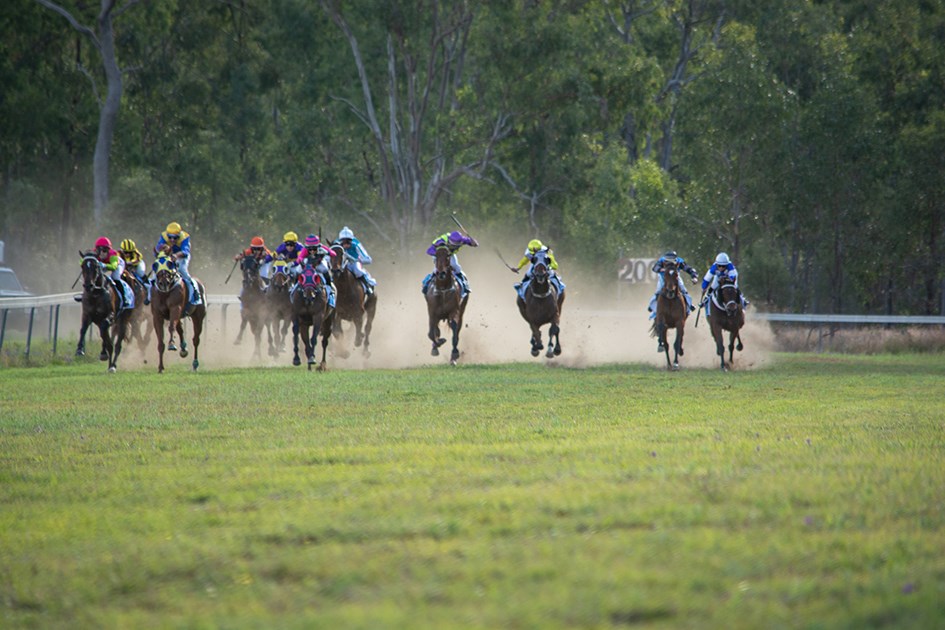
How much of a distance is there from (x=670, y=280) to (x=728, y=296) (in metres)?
1.04

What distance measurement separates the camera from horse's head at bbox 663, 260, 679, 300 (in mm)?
25703

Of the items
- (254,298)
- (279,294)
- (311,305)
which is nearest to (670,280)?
(311,305)

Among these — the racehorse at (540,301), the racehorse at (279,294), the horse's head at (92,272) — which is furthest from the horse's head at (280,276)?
the racehorse at (540,301)

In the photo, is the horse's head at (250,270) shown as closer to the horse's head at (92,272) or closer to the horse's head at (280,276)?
the horse's head at (280,276)

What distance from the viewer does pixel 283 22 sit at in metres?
54.2

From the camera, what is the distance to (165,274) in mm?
24062

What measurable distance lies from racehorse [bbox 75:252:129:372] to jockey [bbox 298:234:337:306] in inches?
118

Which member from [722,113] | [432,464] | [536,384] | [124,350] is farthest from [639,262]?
[432,464]

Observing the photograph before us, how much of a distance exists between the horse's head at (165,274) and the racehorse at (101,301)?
86cm

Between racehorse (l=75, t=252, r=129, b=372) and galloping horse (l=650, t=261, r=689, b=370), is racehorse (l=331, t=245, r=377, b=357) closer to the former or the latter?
racehorse (l=75, t=252, r=129, b=372)

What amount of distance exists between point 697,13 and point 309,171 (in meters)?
17.0

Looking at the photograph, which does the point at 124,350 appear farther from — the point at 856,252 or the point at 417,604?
the point at 856,252

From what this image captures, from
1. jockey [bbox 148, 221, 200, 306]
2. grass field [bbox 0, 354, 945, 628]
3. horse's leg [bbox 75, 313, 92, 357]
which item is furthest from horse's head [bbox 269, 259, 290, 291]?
grass field [bbox 0, 354, 945, 628]

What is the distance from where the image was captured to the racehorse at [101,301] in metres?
24.1
